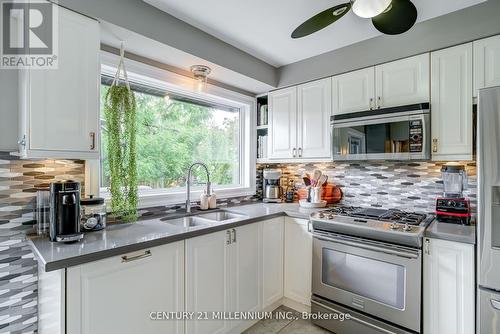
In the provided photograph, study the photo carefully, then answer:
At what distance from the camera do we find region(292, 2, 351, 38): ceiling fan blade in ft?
4.13

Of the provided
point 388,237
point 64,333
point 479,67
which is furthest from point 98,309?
point 479,67

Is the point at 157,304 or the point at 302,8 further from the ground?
the point at 302,8

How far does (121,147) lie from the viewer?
1.75m

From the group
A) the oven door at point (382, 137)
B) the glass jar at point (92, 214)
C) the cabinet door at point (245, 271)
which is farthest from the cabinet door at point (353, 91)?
the glass jar at point (92, 214)

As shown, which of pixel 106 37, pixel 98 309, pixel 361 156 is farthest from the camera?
pixel 361 156

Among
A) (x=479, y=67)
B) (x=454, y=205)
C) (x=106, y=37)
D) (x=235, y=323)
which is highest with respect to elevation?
(x=106, y=37)

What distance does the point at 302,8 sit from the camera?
1.81 meters

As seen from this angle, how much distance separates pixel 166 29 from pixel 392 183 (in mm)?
2325

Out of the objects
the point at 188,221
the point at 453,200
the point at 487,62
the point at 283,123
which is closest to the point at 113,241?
the point at 188,221

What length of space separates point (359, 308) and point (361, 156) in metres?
1.20

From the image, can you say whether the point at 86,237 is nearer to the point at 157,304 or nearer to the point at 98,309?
the point at 98,309

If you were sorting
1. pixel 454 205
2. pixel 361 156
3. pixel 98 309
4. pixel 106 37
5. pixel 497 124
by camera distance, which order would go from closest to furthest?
pixel 98 309
pixel 497 124
pixel 106 37
pixel 454 205
pixel 361 156

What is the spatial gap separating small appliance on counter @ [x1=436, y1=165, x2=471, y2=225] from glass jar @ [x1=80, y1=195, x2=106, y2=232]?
7.91 feet
